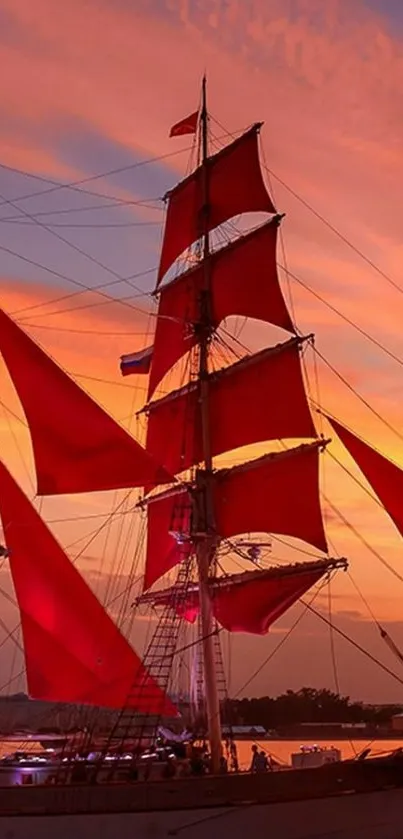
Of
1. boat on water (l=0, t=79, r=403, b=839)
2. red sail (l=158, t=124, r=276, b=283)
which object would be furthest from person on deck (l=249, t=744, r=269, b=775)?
red sail (l=158, t=124, r=276, b=283)

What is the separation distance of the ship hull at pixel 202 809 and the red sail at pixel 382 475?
587 centimetres

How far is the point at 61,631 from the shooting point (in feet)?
76.0

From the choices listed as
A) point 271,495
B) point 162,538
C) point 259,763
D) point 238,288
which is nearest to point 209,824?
point 259,763

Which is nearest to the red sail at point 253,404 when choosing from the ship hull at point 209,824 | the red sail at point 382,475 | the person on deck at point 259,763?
the red sail at point 382,475

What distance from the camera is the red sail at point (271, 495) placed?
2805cm

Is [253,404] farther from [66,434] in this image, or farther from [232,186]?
[66,434]

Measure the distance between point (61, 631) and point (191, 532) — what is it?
5151 mm

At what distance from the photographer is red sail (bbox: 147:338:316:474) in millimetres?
29234

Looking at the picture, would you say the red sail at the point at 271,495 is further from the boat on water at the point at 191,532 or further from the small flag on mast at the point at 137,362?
the small flag on mast at the point at 137,362

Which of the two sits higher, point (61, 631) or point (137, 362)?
Answer: point (137, 362)

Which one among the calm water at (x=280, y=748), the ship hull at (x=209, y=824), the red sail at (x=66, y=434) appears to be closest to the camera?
the ship hull at (x=209, y=824)

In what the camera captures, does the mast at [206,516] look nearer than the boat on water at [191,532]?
No

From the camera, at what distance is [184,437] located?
1216 inches

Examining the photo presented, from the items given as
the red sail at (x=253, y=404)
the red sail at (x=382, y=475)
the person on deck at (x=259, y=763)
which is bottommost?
the person on deck at (x=259, y=763)
